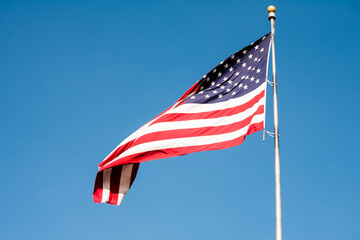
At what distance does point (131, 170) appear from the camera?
16422mm

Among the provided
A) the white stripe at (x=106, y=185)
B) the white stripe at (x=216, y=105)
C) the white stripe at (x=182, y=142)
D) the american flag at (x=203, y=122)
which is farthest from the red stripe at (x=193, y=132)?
the white stripe at (x=106, y=185)

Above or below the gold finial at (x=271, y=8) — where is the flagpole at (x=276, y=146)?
below

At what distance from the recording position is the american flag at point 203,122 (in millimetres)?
15484

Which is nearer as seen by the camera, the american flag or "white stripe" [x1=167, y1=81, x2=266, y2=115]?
the american flag

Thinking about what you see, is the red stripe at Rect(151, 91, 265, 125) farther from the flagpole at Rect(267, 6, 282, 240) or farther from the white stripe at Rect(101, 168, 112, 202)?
the white stripe at Rect(101, 168, 112, 202)

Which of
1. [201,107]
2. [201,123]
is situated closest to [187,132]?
[201,123]

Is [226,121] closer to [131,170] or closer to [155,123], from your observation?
[155,123]

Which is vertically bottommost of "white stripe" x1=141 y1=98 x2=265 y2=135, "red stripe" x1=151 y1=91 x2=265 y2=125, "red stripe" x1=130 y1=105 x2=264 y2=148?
"red stripe" x1=130 y1=105 x2=264 y2=148

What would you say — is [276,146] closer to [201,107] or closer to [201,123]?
[201,123]

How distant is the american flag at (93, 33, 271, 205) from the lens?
1548cm

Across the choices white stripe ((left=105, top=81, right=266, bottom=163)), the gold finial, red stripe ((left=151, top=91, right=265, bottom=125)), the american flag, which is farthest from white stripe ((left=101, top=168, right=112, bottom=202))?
the gold finial

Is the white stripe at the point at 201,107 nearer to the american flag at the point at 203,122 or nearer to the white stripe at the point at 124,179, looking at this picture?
the american flag at the point at 203,122

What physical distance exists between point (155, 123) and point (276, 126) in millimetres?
3871

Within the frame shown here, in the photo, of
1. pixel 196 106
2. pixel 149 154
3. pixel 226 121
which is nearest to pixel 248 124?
pixel 226 121
